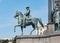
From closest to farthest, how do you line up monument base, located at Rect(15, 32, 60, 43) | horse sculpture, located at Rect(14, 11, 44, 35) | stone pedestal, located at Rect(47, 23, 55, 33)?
monument base, located at Rect(15, 32, 60, 43), stone pedestal, located at Rect(47, 23, 55, 33), horse sculpture, located at Rect(14, 11, 44, 35)

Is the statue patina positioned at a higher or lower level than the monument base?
higher

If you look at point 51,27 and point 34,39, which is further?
point 51,27

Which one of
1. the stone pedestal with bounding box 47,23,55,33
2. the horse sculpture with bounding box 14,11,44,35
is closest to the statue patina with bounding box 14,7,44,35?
the horse sculpture with bounding box 14,11,44,35

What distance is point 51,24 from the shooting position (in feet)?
99.7

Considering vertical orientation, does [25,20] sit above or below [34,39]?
above

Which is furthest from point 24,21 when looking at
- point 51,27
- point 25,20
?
point 51,27

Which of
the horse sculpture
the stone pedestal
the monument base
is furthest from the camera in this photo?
the horse sculpture

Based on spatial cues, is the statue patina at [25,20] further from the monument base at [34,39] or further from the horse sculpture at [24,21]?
the monument base at [34,39]

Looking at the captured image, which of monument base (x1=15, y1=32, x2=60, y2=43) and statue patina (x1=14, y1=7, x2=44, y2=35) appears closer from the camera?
monument base (x1=15, y1=32, x2=60, y2=43)

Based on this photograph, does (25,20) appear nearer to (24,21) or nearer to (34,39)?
(24,21)

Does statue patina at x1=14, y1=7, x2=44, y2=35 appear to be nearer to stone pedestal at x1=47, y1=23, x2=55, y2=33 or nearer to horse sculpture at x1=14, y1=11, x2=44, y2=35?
horse sculpture at x1=14, y1=11, x2=44, y2=35

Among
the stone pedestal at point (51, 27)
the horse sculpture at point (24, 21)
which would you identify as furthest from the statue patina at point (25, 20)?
the stone pedestal at point (51, 27)

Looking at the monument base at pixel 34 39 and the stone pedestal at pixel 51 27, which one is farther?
the stone pedestal at pixel 51 27

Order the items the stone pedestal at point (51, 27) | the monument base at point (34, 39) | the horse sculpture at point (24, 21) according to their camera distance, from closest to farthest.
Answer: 1. the monument base at point (34, 39)
2. the stone pedestal at point (51, 27)
3. the horse sculpture at point (24, 21)
